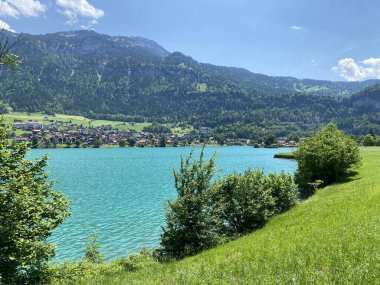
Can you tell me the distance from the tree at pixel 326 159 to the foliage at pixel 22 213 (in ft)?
134

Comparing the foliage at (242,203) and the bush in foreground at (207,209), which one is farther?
the foliage at (242,203)

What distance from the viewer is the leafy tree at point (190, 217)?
26.0 m

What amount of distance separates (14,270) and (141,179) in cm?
7899

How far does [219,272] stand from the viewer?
1512 cm

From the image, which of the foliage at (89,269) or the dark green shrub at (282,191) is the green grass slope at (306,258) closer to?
the foliage at (89,269)

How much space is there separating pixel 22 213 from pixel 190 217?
14.2 m

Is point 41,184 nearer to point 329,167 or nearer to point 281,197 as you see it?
point 281,197

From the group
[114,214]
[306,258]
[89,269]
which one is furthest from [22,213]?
[114,214]

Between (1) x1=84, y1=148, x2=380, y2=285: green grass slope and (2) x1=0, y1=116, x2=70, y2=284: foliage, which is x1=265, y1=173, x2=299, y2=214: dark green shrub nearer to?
(1) x1=84, y1=148, x2=380, y2=285: green grass slope

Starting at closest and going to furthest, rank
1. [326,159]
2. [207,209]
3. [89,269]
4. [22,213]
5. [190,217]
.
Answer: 1. [22,213]
2. [89,269]
3. [190,217]
4. [207,209]
5. [326,159]

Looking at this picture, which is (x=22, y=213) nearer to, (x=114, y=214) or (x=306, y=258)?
(x=306, y=258)

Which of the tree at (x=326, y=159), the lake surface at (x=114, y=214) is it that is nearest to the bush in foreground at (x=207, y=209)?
the lake surface at (x=114, y=214)

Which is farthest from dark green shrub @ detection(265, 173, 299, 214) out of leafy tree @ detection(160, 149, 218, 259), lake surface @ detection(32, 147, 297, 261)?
leafy tree @ detection(160, 149, 218, 259)

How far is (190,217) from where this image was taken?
25.8m
